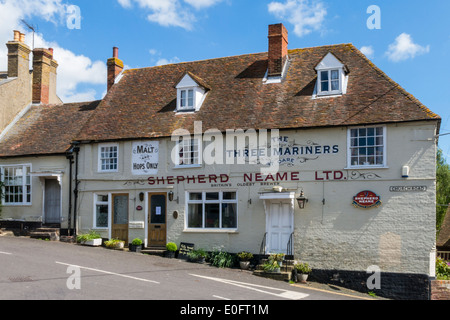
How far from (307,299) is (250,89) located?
10195 millimetres

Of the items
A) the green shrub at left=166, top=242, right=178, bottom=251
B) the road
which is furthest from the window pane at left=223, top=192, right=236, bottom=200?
the road

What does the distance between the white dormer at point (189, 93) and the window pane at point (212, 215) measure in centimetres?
429

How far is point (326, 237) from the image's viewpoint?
17.9 m

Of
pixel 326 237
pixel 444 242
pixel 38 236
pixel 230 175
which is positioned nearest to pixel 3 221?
pixel 38 236

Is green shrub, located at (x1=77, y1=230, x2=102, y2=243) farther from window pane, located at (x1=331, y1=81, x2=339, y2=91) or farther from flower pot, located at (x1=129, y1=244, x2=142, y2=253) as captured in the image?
window pane, located at (x1=331, y1=81, x2=339, y2=91)

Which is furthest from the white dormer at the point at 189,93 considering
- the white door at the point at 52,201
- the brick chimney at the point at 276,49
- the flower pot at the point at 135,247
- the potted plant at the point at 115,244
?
the white door at the point at 52,201

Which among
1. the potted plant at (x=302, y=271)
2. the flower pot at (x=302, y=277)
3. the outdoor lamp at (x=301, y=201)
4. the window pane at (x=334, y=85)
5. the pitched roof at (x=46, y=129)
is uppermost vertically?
the window pane at (x=334, y=85)

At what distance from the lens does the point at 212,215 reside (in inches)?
776

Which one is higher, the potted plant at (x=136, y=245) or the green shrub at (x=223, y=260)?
the potted plant at (x=136, y=245)

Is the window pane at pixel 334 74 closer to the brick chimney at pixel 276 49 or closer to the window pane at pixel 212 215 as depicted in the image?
the brick chimney at pixel 276 49

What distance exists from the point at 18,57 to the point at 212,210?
47.2ft

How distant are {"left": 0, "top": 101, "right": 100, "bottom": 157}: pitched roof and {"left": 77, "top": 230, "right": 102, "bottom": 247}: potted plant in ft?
13.4

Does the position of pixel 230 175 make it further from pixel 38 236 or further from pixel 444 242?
pixel 444 242

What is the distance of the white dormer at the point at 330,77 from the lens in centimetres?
1912
